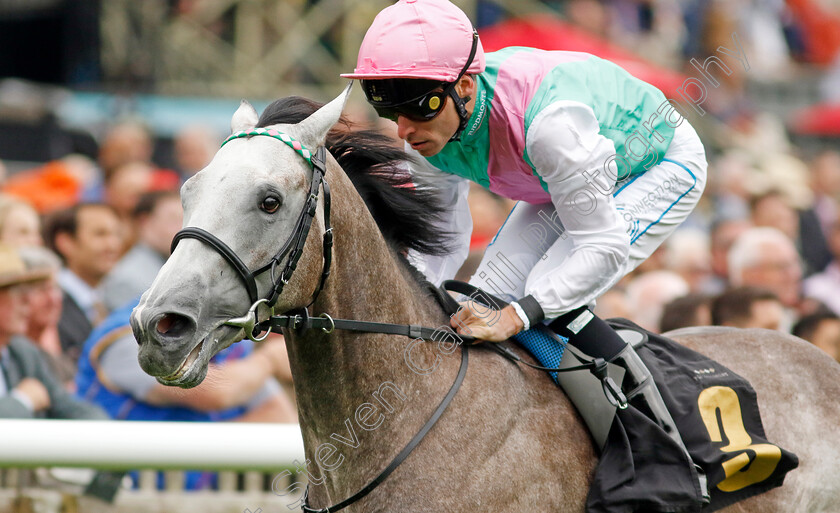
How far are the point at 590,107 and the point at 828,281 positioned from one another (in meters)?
5.40

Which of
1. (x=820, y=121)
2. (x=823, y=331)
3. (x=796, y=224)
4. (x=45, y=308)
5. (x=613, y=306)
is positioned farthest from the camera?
(x=820, y=121)

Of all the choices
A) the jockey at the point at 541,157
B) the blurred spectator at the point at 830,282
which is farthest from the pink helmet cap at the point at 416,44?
the blurred spectator at the point at 830,282

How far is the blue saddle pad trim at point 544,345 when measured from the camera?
9.78 feet

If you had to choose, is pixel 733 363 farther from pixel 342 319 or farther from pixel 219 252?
pixel 219 252

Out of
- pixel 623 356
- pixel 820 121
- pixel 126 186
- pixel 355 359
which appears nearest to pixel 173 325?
pixel 355 359

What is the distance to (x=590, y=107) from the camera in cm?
285

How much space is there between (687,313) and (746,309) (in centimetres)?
31

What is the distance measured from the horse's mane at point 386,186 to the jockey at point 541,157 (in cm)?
11

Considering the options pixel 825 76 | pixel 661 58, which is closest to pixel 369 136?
pixel 661 58

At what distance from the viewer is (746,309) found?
502 centimetres

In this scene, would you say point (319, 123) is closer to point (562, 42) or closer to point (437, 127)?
point (437, 127)

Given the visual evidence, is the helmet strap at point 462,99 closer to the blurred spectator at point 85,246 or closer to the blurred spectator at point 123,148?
the blurred spectator at point 85,246

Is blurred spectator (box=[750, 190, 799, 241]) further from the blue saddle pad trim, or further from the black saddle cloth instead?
the blue saddle pad trim

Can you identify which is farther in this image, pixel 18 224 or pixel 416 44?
pixel 18 224
